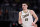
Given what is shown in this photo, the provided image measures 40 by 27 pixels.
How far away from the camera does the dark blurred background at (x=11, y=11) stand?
4.89 meters

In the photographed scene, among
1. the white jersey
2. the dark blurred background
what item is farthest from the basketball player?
the dark blurred background

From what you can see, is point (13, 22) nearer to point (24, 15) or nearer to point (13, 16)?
point (13, 16)

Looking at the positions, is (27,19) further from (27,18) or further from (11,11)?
(11,11)

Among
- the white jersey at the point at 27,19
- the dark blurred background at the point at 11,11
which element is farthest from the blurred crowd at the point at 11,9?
the white jersey at the point at 27,19

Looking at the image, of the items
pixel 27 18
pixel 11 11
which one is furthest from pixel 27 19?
pixel 11 11

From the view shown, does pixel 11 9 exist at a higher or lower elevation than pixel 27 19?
higher

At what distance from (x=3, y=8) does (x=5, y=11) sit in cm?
16

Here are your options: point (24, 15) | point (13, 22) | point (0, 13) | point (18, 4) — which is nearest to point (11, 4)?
point (18, 4)

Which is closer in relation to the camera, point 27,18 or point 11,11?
point 27,18

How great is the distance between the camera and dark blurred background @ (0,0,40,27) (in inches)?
193

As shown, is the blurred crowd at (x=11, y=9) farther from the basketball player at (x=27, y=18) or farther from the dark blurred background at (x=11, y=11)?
the basketball player at (x=27, y=18)

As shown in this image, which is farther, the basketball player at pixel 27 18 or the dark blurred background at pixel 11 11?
the dark blurred background at pixel 11 11

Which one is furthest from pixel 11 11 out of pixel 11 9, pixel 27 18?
pixel 27 18

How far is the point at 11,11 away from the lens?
5059 millimetres
